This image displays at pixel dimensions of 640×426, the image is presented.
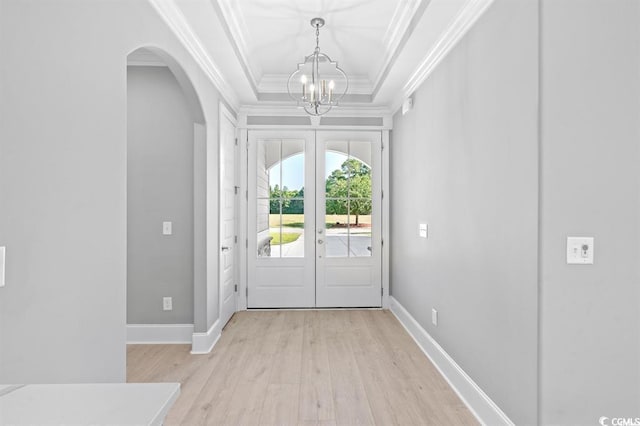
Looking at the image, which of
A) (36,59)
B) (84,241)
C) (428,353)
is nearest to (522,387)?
(428,353)

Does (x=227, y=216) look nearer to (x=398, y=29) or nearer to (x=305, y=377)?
(x=305, y=377)

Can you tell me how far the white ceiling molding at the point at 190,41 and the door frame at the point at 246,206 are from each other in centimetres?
71

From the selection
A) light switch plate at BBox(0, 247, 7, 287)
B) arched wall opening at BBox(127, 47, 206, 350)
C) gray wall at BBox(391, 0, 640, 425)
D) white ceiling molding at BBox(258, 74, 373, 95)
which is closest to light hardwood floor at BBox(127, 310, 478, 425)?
arched wall opening at BBox(127, 47, 206, 350)

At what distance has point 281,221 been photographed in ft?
14.8

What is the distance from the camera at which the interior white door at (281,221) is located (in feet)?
14.8

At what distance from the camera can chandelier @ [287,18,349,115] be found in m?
2.97

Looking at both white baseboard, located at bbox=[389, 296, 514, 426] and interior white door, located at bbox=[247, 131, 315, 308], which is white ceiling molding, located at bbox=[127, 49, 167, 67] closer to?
interior white door, located at bbox=[247, 131, 315, 308]

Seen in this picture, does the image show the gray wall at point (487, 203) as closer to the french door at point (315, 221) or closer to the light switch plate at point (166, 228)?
the french door at point (315, 221)
